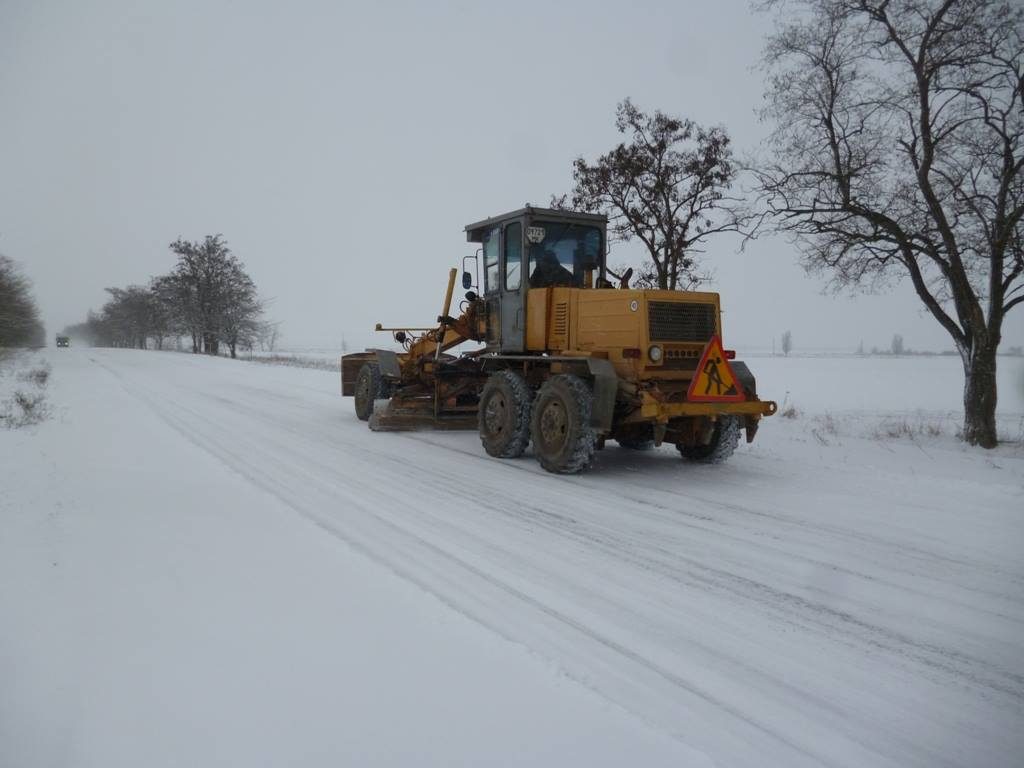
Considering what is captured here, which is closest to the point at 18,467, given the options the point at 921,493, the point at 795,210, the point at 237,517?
the point at 237,517

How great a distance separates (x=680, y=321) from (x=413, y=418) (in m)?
5.09

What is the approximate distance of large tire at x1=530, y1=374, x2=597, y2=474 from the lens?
21.9 feet

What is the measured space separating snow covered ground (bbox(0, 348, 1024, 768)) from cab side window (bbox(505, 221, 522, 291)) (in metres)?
2.81

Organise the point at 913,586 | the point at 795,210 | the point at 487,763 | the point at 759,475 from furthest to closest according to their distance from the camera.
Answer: the point at 795,210, the point at 759,475, the point at 913,586, the point at 487,763

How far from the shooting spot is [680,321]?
6.95 metres

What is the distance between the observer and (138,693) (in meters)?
2.38

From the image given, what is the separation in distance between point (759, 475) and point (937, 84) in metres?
8.01

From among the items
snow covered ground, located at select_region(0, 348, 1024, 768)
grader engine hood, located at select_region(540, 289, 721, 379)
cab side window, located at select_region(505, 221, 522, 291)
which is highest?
cab side window, located at select_region(505, 221, 522, 291)

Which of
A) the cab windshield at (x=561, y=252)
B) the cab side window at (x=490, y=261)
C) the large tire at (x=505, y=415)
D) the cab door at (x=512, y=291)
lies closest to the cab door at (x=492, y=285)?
the cab side window at (x=490, y=261)

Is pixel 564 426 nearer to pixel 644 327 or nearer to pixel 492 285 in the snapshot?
pixel 644 327

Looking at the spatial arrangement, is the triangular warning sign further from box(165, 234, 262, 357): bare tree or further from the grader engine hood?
box(165, 234, 262, 357): bare tree

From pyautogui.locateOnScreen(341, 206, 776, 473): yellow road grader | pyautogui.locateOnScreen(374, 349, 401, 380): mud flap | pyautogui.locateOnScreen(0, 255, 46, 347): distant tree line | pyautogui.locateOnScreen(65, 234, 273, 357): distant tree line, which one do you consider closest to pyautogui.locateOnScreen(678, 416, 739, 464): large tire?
pyautogui.locateOnScreen(341, 206, 776, 473): yellow road grader

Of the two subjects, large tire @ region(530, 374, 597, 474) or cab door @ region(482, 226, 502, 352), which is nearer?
large tire @ region(530, 374, 597, 474)

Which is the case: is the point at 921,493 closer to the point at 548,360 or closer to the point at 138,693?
the point at 548,360
